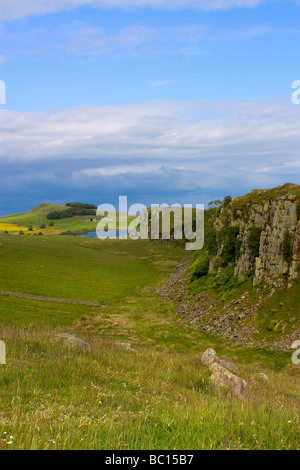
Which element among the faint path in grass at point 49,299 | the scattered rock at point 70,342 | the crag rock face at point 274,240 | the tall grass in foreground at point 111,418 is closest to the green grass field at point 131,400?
the tall grass in foreground at point 111,418

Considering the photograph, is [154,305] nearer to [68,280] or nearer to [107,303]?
[107,303]

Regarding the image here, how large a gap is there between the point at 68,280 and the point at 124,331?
1309 inches

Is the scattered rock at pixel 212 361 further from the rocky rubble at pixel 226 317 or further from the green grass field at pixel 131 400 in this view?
the rocky rubble at pixel 226 317

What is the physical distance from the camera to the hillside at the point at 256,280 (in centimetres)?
3622

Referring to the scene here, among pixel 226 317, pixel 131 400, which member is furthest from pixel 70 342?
pixel 226 317

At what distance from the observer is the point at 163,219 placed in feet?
526

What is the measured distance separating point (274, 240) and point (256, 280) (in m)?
5.34

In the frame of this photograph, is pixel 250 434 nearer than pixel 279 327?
Yes

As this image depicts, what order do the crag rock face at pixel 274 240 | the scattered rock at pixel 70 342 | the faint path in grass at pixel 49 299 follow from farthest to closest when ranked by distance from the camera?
1. the faint path in grass at pixel 49 299
2. the crag rock face at pixel 274 240
3. the scattered rock at pixel 70 342

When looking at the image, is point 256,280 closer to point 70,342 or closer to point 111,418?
point 70,342

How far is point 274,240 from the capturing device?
40.6 metres

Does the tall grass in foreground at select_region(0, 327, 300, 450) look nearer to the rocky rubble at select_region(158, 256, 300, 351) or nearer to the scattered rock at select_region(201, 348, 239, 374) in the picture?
the scattered rock at select_region(201, 348, 239, 374)
